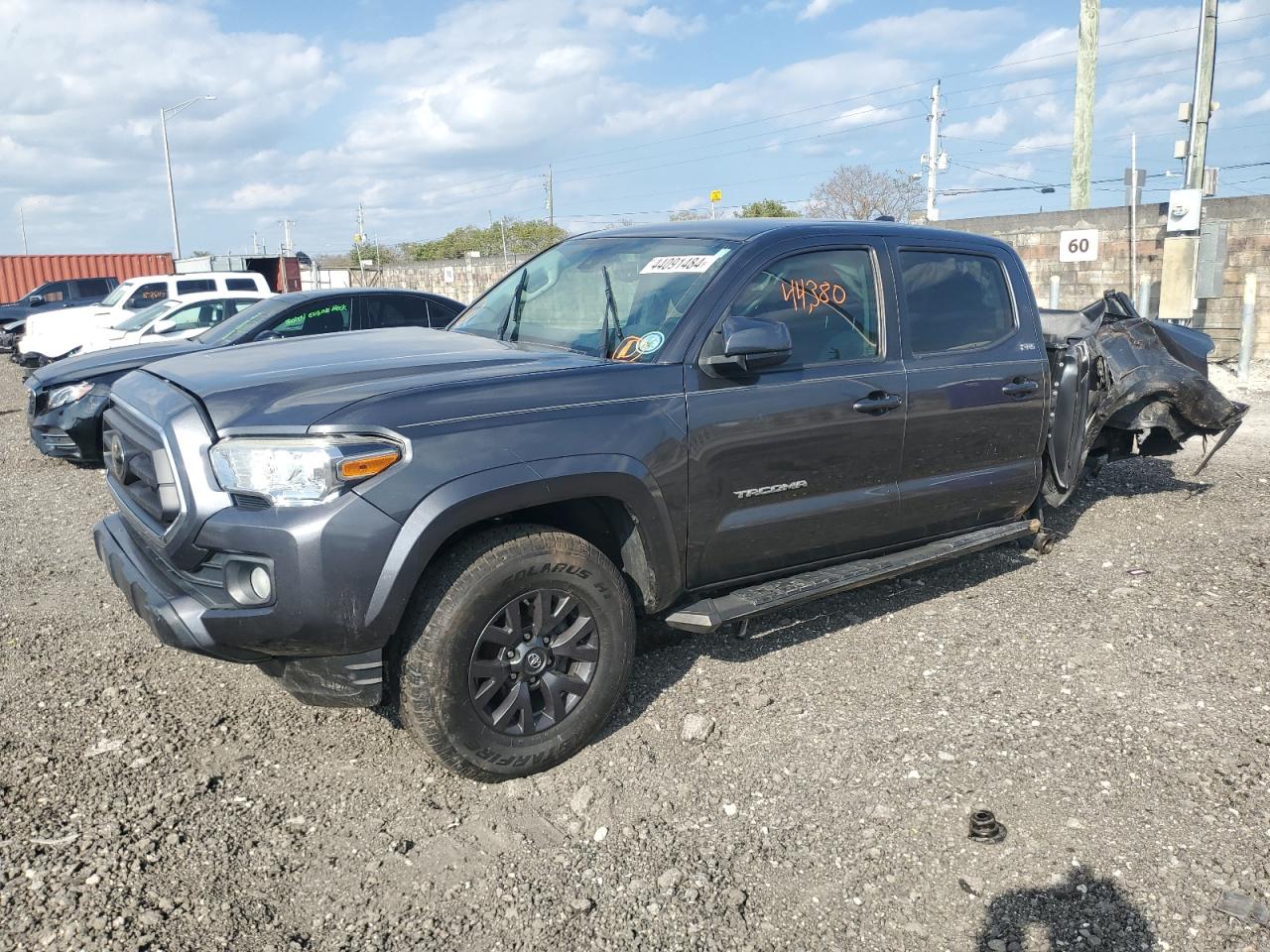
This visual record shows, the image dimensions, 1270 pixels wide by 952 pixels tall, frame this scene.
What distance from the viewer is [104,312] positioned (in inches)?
→ 679

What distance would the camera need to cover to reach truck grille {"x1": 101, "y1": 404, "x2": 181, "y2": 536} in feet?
10.6

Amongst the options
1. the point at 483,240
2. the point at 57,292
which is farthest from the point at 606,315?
the point at 483,240

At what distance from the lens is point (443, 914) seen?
2807 millimetres

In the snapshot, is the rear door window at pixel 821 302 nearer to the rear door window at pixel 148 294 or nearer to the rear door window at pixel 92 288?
the rear door window at pixel 148 294

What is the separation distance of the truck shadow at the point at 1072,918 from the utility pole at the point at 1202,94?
59.7 feet

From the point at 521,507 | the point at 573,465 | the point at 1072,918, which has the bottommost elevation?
the point at 1072,918

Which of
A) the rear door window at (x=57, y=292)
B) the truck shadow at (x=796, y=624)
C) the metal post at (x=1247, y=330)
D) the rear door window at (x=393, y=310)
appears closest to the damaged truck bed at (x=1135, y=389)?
the truck shadow at (x=796, y=624)

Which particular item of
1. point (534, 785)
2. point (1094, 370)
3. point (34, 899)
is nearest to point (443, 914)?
point (534, 785)

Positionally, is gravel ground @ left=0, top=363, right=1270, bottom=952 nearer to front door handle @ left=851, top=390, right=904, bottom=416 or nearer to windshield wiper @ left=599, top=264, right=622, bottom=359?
front door handle @ left=851, top=390, right=904, bottom=416

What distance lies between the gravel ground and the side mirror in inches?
53.8

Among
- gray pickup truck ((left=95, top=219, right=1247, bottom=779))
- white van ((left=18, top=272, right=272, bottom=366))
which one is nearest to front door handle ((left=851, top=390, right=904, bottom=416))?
gray pickup truck ((left=95, top=219, right=1247, bottom=779))

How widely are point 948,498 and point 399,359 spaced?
2609 millimetres

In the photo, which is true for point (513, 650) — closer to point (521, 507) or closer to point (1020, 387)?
point (521, 507)

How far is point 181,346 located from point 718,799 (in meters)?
7.74
